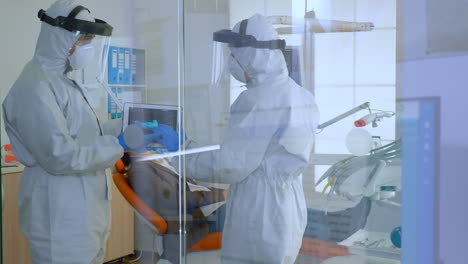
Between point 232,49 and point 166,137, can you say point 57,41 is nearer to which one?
point 166,137

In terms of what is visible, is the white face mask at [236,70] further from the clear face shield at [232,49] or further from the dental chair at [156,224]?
the dental chair at [156,224]

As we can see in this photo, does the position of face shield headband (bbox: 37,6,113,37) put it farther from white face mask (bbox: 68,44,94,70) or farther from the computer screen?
the computer screen

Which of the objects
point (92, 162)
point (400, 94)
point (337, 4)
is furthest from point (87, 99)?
point (400, 94)

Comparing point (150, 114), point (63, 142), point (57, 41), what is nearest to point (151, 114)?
point (150, 114)

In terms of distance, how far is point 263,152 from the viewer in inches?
47.3

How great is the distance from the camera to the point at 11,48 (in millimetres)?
1623

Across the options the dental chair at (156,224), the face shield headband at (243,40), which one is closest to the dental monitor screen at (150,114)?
the dental chair at (156,224)

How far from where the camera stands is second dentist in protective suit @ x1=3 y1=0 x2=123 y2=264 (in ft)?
5.10

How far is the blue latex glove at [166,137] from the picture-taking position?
1390 mm

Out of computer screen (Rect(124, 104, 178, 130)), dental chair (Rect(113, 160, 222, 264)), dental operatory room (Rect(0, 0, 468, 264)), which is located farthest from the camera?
computer screen (Rect(124, 104, 178, 130))

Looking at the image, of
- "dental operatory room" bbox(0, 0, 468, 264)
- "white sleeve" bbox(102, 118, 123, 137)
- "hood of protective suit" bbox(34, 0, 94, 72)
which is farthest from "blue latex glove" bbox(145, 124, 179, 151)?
"hood of protective suit" bbox(34, 0, 94, 72)

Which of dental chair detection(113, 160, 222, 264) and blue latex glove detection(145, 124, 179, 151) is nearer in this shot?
dental chair detection(113, 160, 222, 264)

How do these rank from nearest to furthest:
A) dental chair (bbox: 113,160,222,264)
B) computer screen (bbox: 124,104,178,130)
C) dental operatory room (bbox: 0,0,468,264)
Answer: dental operatory room (bbox: 0,0,468,264) → dental chair (bbox: 113,160,222,264) → computer screen (bbox: 124,104,178,130)

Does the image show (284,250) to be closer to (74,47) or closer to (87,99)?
(87,99)
